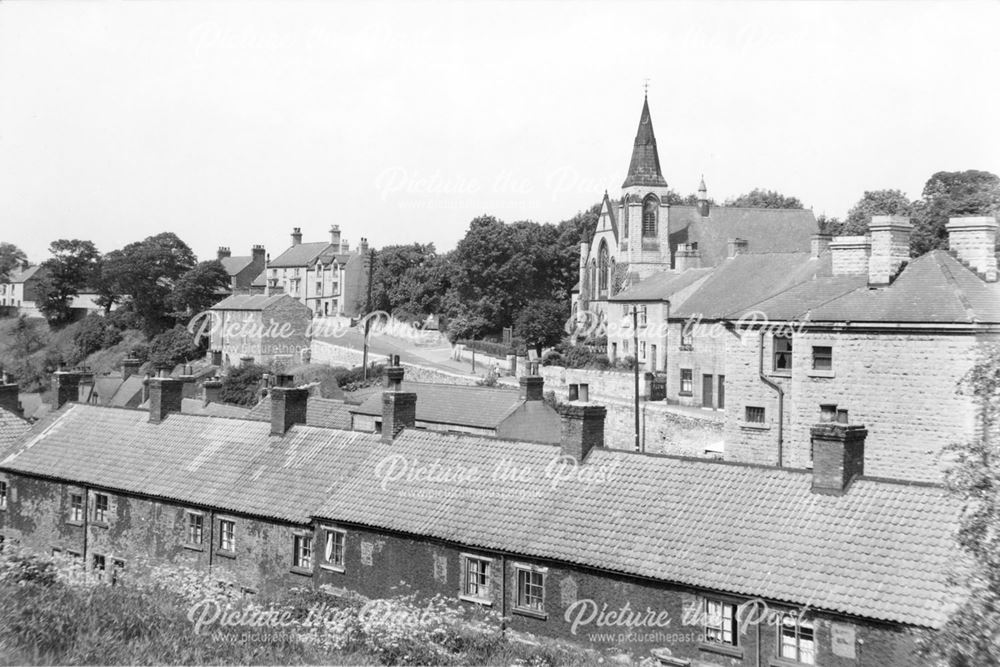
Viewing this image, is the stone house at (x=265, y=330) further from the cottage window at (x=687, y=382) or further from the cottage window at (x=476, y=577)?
the cottage window at (x=476, y=577)

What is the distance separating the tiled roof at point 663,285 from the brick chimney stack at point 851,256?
20.1 meters

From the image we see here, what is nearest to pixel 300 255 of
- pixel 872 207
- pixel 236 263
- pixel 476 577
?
pixel 236 263

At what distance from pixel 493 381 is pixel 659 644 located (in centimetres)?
3796

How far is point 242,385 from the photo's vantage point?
68250 mm

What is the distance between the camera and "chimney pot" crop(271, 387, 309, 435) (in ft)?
91.4

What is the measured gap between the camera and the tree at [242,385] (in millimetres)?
66312

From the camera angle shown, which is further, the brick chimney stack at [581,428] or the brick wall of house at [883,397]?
the brick wall of house at [883,397]

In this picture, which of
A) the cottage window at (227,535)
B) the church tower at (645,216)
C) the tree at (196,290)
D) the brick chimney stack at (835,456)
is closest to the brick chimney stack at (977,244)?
the brick chimney stack at (835,456)

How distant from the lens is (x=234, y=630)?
45.2ft

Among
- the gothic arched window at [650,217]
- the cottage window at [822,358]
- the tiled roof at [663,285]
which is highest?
the gothic arched window at [650,217]

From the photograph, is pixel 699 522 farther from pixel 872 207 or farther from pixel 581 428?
pixel 872 207

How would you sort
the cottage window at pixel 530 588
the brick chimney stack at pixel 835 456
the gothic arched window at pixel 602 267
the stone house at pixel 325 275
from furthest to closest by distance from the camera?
1. the stone house at pixel 325 275
2. the gothic arched window at pixel 602 267
3. the cottage window at pixel 530 588
4. the brick chimney stack at pixel 835 456

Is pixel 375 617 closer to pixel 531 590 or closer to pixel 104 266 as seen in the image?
pixel 531 590

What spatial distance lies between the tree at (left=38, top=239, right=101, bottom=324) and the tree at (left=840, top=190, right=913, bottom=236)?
72296mm
